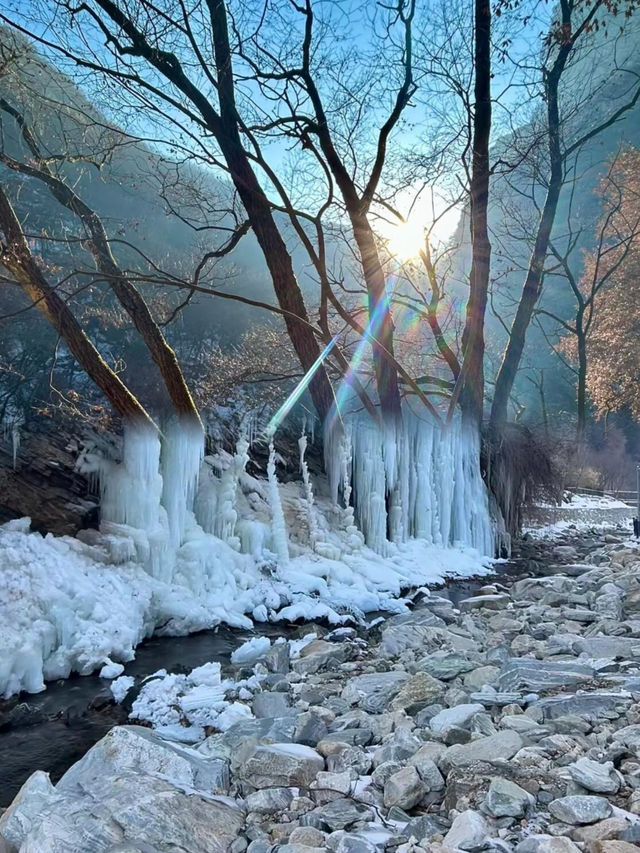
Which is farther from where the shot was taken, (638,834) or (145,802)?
(145,802)

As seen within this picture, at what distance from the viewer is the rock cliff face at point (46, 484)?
5707 millimetres

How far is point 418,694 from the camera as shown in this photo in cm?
304

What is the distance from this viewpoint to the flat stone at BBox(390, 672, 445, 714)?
2.96 m

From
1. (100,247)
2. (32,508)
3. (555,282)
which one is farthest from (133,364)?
(555,282)

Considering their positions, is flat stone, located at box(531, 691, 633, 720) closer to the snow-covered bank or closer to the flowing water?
the flowing water

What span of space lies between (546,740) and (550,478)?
960 cm

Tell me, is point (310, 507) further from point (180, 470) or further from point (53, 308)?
point (53, 308)

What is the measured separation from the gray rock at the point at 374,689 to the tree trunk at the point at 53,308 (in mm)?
4383

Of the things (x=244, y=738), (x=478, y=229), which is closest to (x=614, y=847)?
(x=244, y=738)

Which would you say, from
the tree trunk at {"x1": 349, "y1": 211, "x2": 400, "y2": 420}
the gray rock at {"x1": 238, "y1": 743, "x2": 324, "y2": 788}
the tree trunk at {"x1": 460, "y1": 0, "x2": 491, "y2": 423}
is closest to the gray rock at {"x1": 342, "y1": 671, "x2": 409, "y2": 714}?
the gray rock at {"x1": 238, "y1": 743, "x2": 324, "y2": 788}

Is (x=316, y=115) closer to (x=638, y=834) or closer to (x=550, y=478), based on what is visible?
(x=550, y=478)

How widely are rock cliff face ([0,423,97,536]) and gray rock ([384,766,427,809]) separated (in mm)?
4527

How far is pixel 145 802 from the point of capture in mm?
2055

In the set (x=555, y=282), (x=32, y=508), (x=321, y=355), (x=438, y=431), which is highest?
(x=555, y=282)
